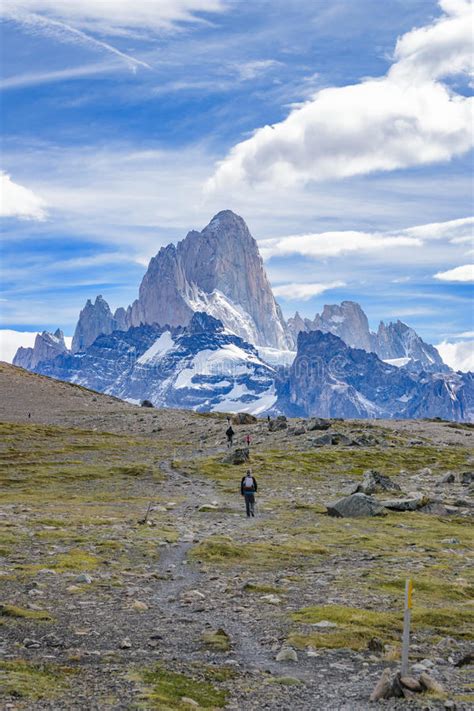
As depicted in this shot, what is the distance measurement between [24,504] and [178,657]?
31.7 m

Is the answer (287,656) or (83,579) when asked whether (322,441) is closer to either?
(83,579)

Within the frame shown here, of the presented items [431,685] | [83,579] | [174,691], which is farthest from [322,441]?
[174,691]

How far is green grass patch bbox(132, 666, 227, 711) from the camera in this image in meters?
13.0

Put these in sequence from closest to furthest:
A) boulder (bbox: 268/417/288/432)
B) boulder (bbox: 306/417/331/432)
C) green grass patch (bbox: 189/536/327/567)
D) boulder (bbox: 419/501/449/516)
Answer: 1. green grass patch (bbox: 189/536/327/567)
2. boulder (bbox: 419/501/449/516)
3. boulder (bbox: 306/417/331/432)
4. boulder (bbox: 268/417/288/432)

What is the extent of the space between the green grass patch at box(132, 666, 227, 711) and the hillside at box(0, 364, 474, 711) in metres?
0.04

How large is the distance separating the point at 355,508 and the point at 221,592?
2131 centimetres

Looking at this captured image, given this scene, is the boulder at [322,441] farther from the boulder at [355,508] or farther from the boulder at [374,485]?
the boulder at [355,508]

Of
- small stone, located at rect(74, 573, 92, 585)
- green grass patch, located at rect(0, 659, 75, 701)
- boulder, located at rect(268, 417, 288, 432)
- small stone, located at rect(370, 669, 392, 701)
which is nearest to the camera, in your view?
green grass patch, located at rect(0, 659, 75, 701)

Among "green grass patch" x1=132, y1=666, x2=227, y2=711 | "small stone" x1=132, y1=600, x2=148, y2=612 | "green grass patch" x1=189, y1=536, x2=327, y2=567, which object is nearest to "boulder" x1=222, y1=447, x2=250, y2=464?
"green grass patch" x1=189, y1=536, x2=327, y2=567

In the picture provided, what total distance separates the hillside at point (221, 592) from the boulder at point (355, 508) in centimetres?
53

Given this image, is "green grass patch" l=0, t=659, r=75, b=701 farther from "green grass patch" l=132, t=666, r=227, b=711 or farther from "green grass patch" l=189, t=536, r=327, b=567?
"green grass patch" l=189, t=536, r=327, b=567

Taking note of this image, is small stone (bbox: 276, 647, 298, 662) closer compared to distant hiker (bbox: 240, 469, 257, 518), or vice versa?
small stone (bbox: 276, 647, 298, 662)

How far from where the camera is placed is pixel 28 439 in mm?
95000

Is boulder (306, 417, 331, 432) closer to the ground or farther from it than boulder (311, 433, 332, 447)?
farther from it
